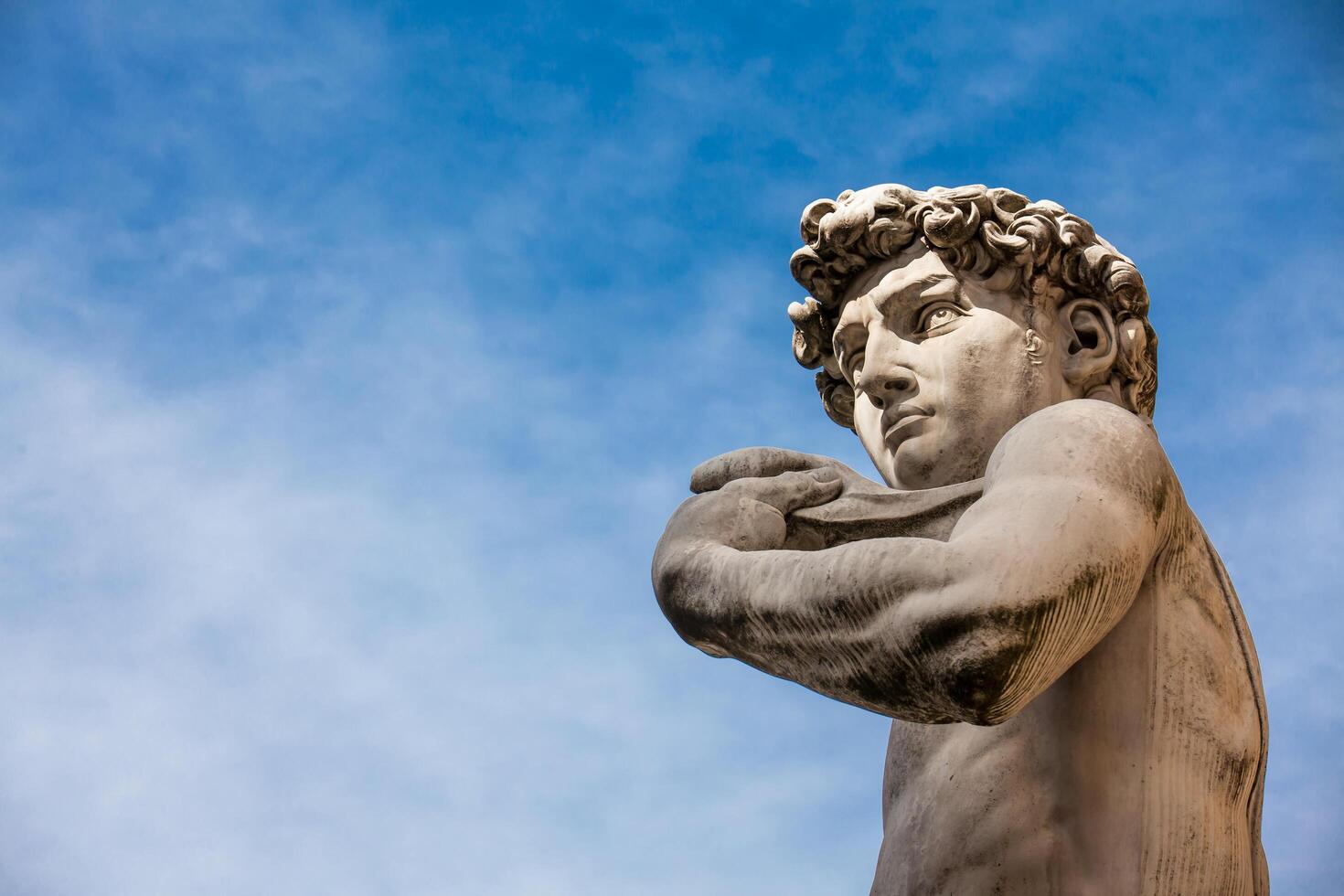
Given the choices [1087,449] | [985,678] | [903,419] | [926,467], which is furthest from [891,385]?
[985,678]

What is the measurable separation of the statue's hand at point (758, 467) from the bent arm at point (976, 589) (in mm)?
536

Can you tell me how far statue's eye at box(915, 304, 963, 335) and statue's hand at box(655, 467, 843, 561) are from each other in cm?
72

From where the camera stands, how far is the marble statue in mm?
4359

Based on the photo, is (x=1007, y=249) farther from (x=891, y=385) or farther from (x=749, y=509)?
(x=749, y=509)

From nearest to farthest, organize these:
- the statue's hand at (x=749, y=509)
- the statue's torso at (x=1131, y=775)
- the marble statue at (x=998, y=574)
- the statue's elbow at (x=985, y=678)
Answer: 1. the statue's elbow at (x=985, y=678)
2. the marble statue at (x=998, y=574)
3. the statue's torso at (x=1131, y=775)
4. the statue's hand at (x=749, y=509)

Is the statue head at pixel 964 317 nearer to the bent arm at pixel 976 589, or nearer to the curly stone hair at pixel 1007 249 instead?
the curly stone hair at pixel 1007 249

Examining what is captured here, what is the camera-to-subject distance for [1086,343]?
236 inches

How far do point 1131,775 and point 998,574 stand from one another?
102 cm

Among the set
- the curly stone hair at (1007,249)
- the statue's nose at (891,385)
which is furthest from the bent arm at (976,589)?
the curly stone hair at (1007,249)

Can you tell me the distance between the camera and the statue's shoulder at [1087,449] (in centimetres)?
469

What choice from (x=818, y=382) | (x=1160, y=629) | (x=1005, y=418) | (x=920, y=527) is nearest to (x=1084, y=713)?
(x=1160, y=629)

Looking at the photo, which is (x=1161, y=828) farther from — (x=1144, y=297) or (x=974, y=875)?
(x=1144, y=297)

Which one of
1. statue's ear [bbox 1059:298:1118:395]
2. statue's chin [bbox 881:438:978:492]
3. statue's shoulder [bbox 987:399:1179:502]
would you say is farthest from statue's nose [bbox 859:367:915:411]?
statue's shoulder [bbox 987:399:1179:502]

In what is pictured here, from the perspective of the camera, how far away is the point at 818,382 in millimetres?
6750
